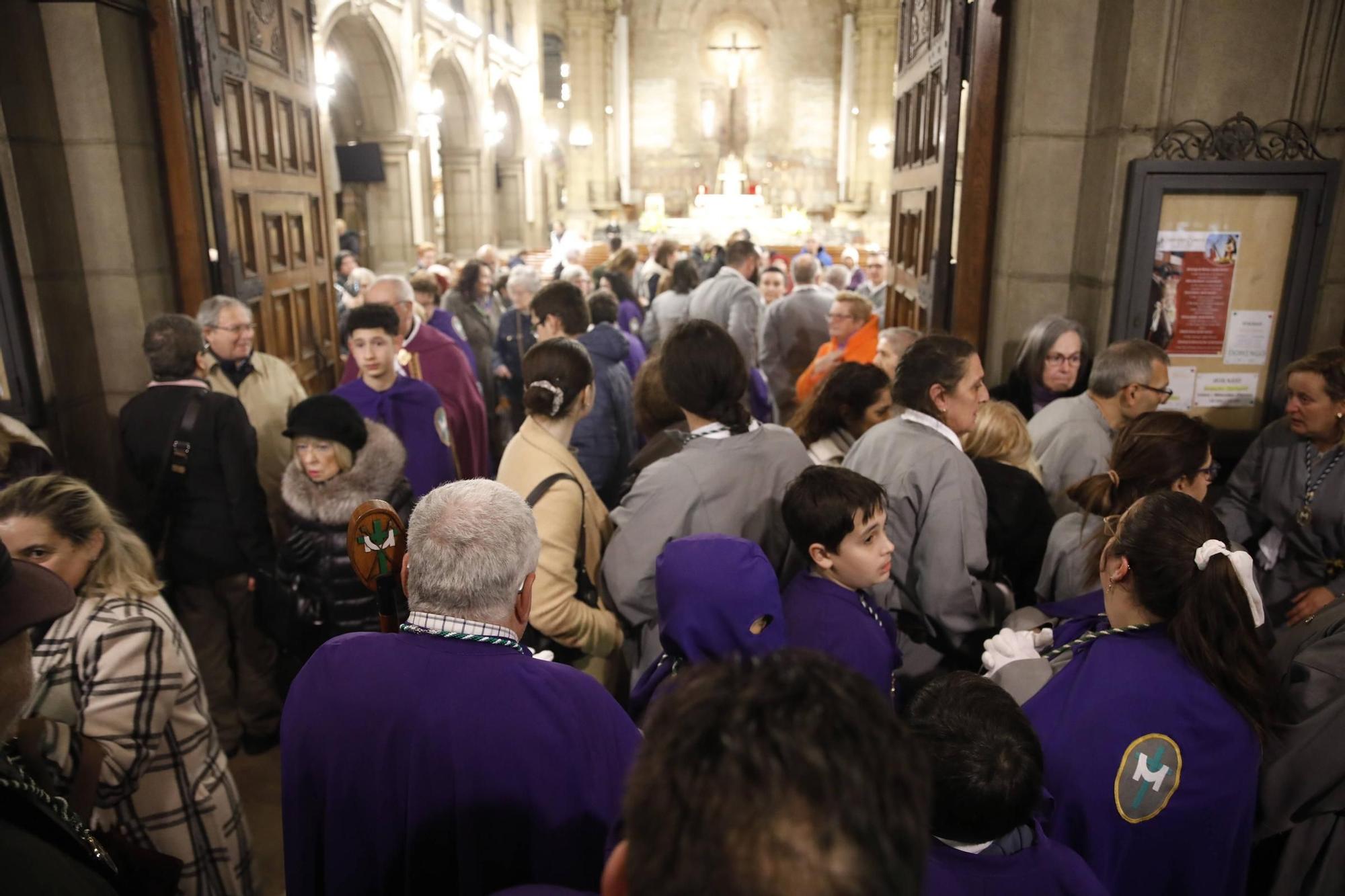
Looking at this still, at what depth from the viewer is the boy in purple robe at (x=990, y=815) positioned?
1.40 m

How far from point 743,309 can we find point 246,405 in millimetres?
3795

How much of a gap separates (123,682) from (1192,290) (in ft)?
14.5

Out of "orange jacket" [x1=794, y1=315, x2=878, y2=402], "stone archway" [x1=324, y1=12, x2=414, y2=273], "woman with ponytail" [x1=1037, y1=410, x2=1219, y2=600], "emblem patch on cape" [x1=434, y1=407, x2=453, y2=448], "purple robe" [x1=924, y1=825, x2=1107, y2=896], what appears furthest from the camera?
"stone archway" [x1=324, y1=12, x2=414, y2=273]

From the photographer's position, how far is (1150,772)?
1864 mm

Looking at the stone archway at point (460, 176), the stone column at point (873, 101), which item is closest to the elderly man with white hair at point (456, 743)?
the stone archway at point (460, 176)

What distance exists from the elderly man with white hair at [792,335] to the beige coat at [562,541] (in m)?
3.88

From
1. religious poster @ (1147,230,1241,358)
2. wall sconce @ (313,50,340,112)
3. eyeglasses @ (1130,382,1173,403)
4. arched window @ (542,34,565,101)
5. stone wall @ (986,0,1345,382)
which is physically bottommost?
eyeglasses @ (1130,382,1173,403)

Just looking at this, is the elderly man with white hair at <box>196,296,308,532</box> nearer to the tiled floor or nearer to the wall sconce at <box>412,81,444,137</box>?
the tiled floor

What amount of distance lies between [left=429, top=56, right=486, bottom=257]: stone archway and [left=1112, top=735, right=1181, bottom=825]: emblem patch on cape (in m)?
17.4

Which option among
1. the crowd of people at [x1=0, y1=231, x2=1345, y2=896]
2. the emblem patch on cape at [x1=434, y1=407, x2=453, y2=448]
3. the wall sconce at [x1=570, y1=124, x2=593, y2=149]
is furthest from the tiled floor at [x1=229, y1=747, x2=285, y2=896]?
the wall sconce at [x1=570, y1=124, x2=593, y2=149]

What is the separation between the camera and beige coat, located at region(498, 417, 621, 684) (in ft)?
8.34

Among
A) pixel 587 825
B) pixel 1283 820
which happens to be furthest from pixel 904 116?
pixel 587 825

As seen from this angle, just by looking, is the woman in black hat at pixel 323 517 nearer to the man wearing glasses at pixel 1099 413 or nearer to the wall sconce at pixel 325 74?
the man wearing glasses at pixel 1099 413

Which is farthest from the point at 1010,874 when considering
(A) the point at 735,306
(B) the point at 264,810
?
(A) the point at 735,306
